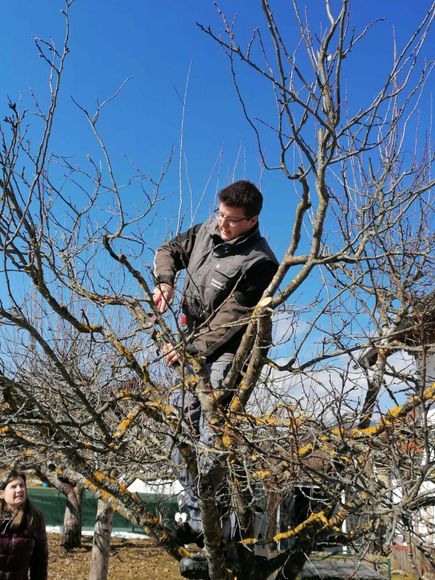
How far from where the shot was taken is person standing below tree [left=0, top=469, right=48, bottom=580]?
3996 mm

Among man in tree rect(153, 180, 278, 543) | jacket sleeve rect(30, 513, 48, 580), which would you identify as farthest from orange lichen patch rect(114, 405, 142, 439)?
jacket sleeve rect(30, 513, 48, 580)

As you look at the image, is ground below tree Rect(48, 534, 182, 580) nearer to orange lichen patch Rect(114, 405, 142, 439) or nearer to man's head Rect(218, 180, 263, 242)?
orange lichen patch Rect(114, 405, 142, 439)

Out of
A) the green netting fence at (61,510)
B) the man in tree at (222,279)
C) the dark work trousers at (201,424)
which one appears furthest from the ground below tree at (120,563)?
the man in tree at (222,279)

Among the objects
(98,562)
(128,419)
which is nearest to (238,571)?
(128,419)

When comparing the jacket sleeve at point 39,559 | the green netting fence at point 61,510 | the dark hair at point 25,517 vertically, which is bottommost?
the green netting fence at point 61,510

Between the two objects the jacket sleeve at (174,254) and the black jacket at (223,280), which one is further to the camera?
the jacket sleeve at (174,254)

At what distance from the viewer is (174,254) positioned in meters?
3.69

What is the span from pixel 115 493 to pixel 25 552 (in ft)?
2.66

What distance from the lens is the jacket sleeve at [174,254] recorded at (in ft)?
11.2

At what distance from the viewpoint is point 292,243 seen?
294 cm

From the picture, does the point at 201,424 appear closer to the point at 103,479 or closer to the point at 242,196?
the point at 103,479


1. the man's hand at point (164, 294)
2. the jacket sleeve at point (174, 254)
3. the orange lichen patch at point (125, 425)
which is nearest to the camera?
the man's hand at point (164, 294)

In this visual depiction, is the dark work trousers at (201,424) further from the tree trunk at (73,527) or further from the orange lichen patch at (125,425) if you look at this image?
the tree trunk at (73,527)

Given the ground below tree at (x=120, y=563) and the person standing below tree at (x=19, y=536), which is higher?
the person standing below tree at (x=19, y=536)
